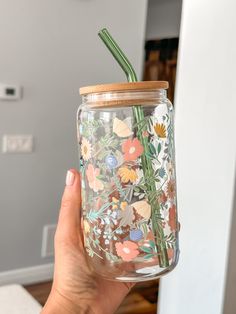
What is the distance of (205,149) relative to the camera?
1333mm

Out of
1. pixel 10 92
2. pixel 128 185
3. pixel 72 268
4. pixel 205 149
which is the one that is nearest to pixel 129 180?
pixel 128 185

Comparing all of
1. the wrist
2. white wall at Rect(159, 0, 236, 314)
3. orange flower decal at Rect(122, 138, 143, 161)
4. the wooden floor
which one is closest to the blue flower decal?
orange flower decal at Rect(122, 138, 143, 161)

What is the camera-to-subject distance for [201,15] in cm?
133

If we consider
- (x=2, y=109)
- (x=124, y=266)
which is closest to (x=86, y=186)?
(x=124, y=266)

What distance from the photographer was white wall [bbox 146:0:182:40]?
4.21 m

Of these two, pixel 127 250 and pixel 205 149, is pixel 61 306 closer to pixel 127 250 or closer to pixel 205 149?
pixel 127 250

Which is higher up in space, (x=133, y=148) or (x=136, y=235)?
(x=133, y=148)

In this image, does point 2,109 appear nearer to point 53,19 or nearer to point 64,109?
point 64,109

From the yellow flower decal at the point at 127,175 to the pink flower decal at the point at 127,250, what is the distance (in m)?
0.09

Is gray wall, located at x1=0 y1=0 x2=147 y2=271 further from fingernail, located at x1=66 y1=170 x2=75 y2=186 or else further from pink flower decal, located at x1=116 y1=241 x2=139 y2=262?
pink flower decal, located at x1=116 y1=241 x2=139 y2=262

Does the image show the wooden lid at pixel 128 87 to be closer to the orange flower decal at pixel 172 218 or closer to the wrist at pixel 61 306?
the orange flower decal at pixel 172 218

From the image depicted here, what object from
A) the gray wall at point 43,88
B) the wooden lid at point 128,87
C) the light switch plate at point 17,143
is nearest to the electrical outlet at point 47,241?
the gray wall at point 43,88

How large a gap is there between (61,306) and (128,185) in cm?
30

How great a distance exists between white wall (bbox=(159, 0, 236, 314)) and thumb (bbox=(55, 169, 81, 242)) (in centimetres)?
62
